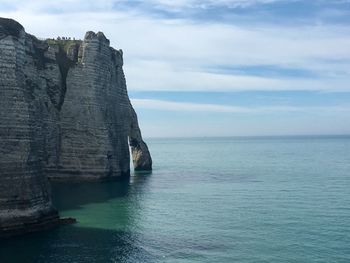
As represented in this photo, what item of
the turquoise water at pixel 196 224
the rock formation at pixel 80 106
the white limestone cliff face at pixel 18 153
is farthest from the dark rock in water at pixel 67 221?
the rock formation at pixel 80 106

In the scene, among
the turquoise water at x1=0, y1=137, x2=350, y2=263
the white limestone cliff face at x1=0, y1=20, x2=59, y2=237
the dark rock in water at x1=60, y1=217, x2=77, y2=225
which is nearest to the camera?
the turquoise water at x1=0, y1=137, x2=350, y2=263

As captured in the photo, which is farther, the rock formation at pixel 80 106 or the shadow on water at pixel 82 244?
the rock formation at pixel 80 106

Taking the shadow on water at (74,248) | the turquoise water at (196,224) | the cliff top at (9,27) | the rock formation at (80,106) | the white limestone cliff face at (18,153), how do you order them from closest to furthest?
1. the shadow on water at (74,248)
2. the turquoise water at (196,224)
3. the white limestone cliff face at (18,153)
4. the cliff top at (9,27)
5. the rock formation at (80,106)

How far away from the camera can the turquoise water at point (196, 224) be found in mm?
42719

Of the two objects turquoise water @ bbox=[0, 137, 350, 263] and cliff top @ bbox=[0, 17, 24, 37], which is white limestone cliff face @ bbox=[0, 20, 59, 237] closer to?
cliff top @ bbox=[0, 17, 24, 37]

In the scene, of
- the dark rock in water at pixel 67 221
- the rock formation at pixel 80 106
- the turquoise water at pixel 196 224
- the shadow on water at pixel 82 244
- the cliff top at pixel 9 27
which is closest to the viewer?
the shadow on water at pixel 82 244

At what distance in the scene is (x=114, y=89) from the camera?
328ft

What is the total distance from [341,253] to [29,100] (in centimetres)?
3354

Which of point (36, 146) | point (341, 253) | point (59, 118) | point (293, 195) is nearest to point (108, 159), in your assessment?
point (59, 118)

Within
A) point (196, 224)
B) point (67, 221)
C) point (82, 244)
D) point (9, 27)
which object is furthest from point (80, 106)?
point (82, 244)

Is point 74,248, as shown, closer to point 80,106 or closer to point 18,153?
point 18,153

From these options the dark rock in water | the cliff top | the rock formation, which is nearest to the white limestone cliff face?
the cliff top

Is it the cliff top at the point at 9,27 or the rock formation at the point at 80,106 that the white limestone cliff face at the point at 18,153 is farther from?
Answer: the rock formation at the point at 80,106

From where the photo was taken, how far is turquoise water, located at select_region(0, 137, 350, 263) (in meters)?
42.7
